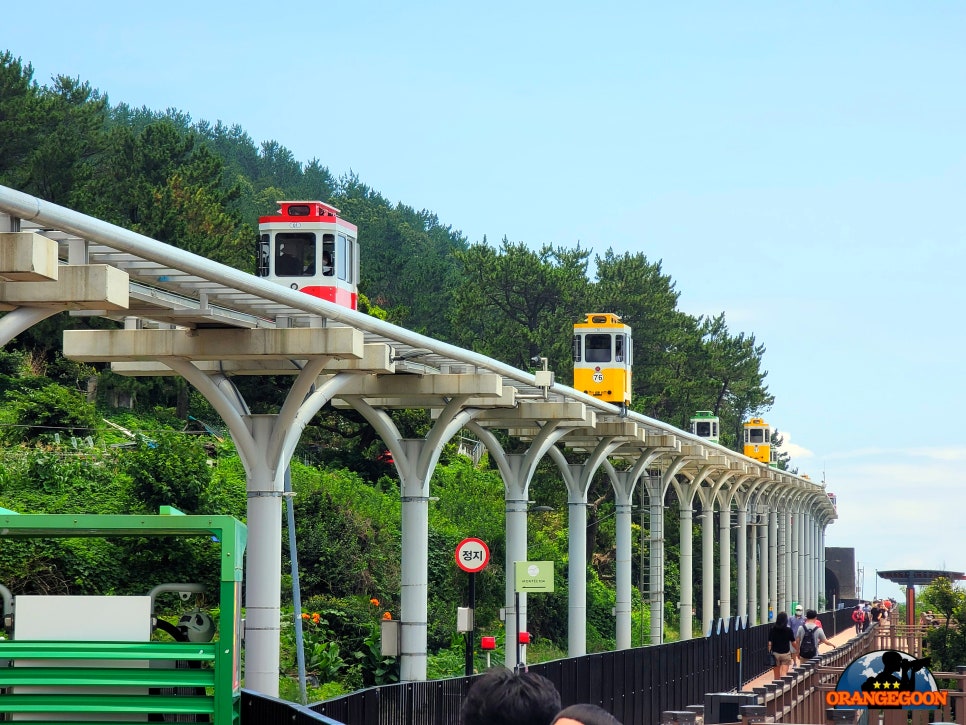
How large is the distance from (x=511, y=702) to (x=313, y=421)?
44734mm

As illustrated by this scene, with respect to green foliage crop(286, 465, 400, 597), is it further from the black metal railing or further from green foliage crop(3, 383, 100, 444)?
the black metal railing

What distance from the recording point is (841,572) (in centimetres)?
12350

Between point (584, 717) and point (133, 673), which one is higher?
point (584, 717)

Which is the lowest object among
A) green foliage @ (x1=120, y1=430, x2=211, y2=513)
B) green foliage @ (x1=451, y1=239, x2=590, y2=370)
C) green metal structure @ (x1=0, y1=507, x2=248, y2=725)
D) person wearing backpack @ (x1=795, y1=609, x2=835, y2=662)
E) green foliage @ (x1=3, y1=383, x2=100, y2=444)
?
person wearing backpack @ (x1=795, y1=609, x2=835, y2=662)

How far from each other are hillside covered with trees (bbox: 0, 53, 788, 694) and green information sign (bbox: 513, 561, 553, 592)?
7.15 metres

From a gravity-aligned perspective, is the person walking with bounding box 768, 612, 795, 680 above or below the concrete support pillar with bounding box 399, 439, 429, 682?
below

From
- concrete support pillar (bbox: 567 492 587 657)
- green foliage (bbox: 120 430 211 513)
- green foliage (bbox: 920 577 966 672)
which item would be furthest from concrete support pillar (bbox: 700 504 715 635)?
green foliage (bbox: 120 430 211 513)

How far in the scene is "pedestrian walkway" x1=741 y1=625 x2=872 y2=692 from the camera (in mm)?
31531

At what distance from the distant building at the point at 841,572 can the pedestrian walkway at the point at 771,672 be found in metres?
44.3

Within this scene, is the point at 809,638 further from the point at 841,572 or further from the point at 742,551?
the point at 841,572

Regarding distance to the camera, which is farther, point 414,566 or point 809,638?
point 809,638

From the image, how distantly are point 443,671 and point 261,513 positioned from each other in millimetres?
17692

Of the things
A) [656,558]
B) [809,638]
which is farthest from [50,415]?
[809,638]

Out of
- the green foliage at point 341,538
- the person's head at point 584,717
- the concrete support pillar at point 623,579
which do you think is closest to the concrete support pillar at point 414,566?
the concrete support pillar at point 623,579
